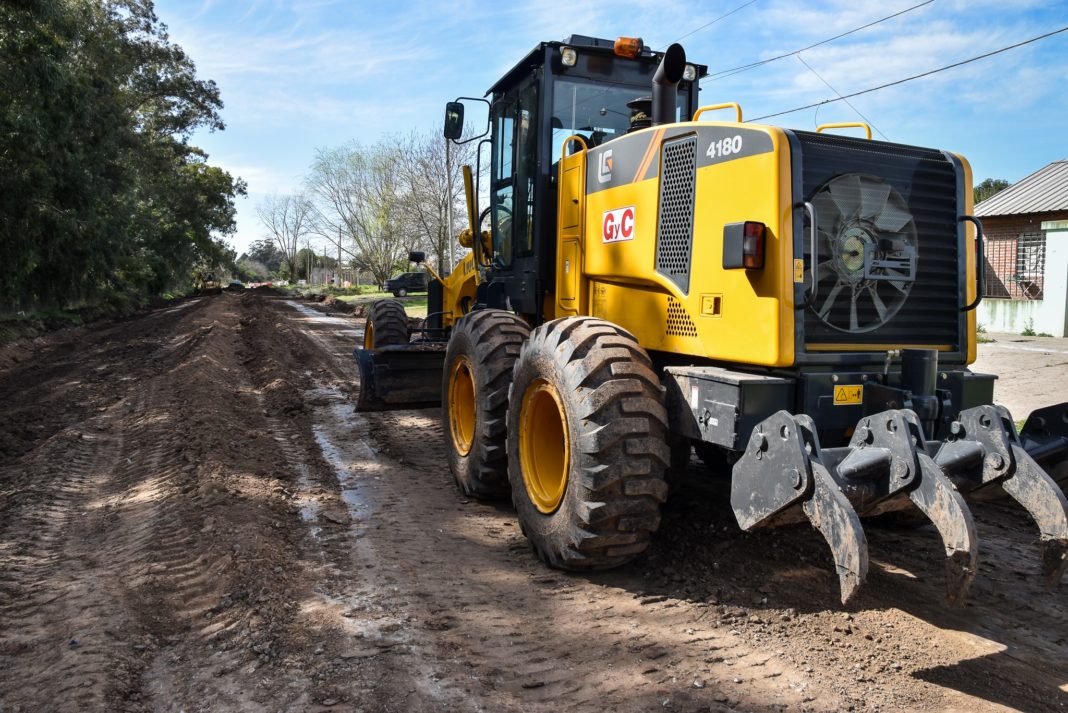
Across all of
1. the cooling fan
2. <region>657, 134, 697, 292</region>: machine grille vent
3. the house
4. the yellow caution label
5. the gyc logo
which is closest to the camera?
the yellow caution label

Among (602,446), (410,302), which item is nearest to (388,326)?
(602,446)

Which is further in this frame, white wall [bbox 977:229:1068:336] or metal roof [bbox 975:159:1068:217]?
metal roof [bbox 975:159:1068:217]

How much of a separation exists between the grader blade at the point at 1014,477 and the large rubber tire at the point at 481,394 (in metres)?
2.74

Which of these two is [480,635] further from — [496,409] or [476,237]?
[476,237]

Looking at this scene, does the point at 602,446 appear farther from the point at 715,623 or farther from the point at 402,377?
the point at 402,377

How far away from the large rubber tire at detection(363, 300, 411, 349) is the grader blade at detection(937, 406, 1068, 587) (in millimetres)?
6773

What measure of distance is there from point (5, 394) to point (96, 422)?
147 inches

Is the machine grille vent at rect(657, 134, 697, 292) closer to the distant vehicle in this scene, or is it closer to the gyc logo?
Result: the gyc logo

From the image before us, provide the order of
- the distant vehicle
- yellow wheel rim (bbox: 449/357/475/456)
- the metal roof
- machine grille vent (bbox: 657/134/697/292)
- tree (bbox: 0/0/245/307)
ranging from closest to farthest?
machine grille vent (bbox: 657/134/697/292) < yellow wheel rim (bbox: 449/357/475/456) < the distant vehicle < tree (bbox: 0/0/245/307) < the metal roof

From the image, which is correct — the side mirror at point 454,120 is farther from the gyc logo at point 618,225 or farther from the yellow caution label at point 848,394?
the yellow caution label at point 848,394

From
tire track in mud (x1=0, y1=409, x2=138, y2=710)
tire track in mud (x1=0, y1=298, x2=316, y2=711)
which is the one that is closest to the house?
tire track in mud (x1=0, y1=298, x2=316, y2=711)

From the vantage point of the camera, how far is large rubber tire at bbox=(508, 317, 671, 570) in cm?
392

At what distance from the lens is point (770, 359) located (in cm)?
380

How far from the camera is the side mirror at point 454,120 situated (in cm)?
676
